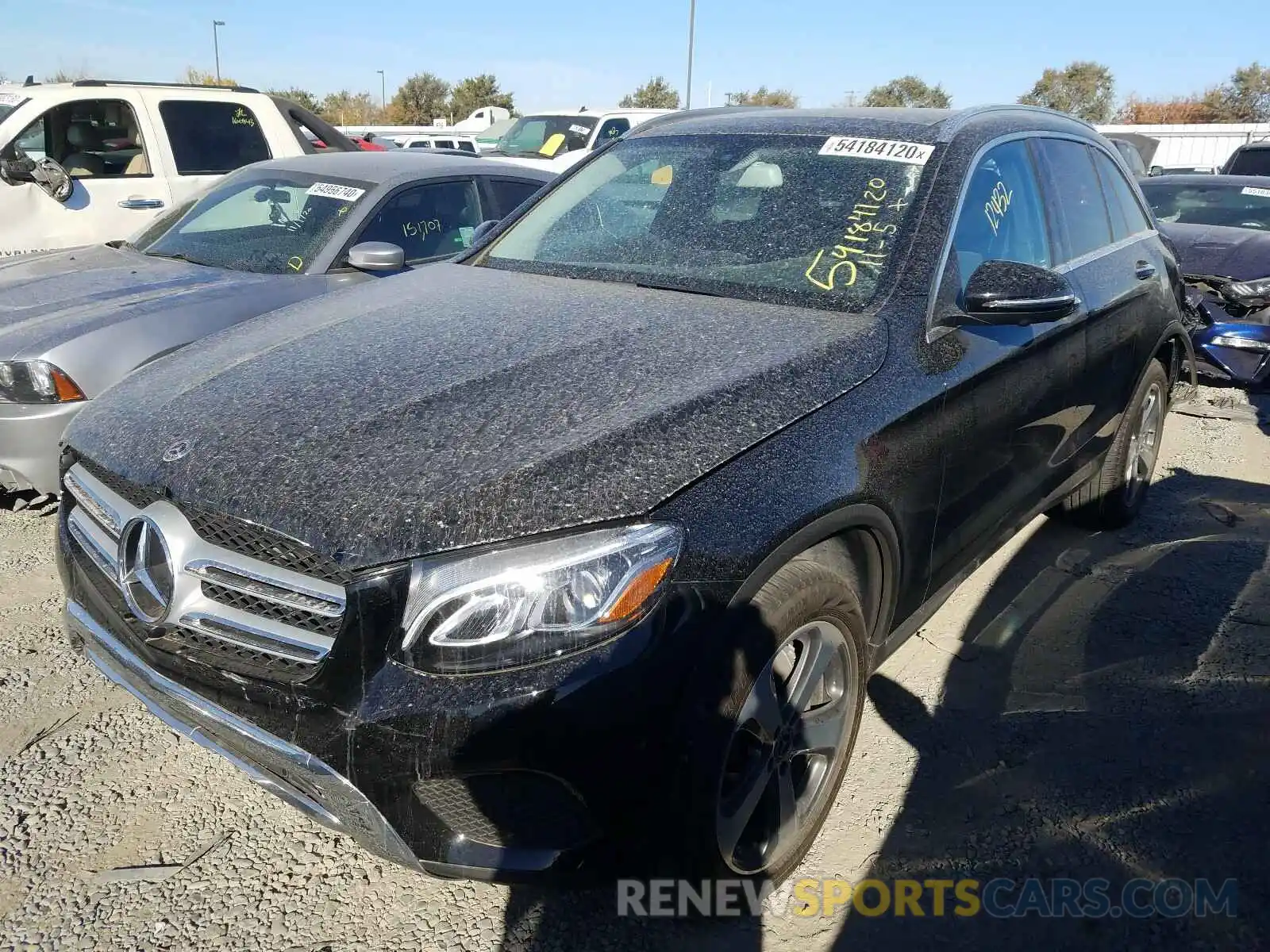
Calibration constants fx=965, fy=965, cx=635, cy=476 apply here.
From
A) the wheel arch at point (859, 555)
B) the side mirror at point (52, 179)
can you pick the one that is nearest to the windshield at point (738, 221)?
the wheel arch at point (859, 555)

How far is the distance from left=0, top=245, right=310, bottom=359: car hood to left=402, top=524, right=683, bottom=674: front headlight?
300cm

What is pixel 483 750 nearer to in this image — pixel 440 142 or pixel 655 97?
pixel 440 142

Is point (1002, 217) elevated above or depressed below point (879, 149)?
below

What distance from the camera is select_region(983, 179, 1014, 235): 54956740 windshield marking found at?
9.86ft

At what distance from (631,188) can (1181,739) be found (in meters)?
2.55

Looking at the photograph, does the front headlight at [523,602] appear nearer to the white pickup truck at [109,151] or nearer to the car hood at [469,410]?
the car hood at [469,410]

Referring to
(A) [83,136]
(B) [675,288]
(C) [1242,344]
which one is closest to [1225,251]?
(C) [1242,344]

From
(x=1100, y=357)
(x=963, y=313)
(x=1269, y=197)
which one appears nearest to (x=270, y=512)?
(x=963, y=313)

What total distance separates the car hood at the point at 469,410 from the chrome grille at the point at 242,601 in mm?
63

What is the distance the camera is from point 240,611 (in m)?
1.94

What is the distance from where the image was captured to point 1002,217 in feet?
10.1

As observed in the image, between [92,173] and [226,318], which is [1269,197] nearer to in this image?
[226,318]

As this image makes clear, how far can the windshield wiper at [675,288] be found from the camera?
2850 millimetres

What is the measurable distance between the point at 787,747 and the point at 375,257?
123 inches
